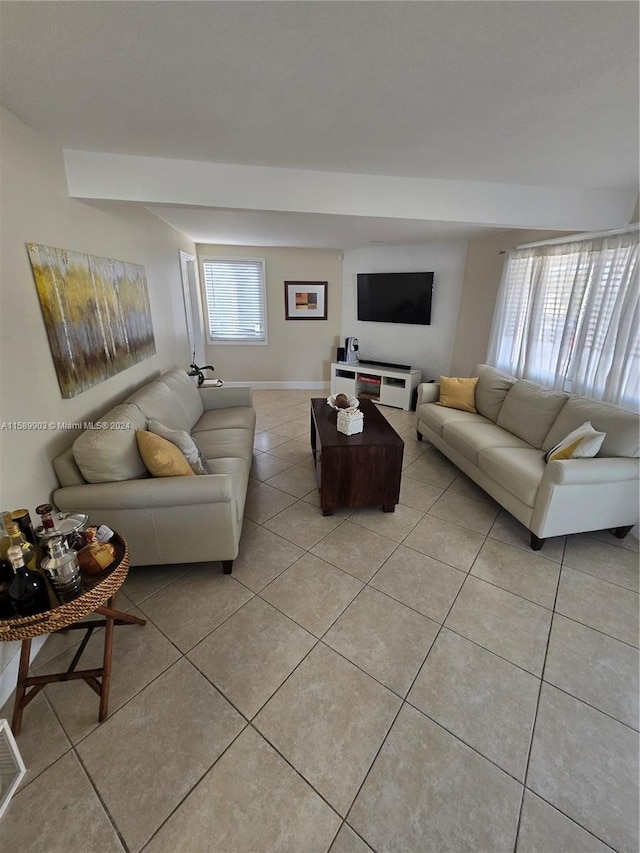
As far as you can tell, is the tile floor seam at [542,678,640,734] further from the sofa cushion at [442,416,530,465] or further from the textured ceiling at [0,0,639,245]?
the textured ceiling at [0,0,639,245]

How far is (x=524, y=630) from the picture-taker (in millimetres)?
1747

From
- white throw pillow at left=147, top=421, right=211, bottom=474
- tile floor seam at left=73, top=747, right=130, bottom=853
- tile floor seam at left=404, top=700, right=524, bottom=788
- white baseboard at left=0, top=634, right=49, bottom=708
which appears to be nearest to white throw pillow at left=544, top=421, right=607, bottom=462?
tile floor seam at left=404, top=700, right=524, bottom=788

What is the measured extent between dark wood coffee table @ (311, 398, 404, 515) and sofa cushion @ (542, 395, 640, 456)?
Result: 124 centimetres

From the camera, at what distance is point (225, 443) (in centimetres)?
272

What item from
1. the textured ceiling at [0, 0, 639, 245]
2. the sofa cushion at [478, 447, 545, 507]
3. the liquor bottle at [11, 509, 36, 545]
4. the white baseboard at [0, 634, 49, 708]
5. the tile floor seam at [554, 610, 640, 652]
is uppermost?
the textured ceiling at [0, 0, 639, 245]

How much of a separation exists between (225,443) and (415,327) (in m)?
3.52

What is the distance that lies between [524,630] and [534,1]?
236 cm

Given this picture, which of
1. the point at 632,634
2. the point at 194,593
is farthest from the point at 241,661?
the point at 632,634

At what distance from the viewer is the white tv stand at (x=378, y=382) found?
496 cm

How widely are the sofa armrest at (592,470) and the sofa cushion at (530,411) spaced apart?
0.47 metres

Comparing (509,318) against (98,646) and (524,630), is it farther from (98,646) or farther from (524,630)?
(98,646)

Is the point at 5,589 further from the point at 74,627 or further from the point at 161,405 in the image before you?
the point at 161,405

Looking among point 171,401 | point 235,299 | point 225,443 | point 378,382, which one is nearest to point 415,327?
point 378,382

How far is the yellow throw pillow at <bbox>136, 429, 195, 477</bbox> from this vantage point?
192 centimetres
